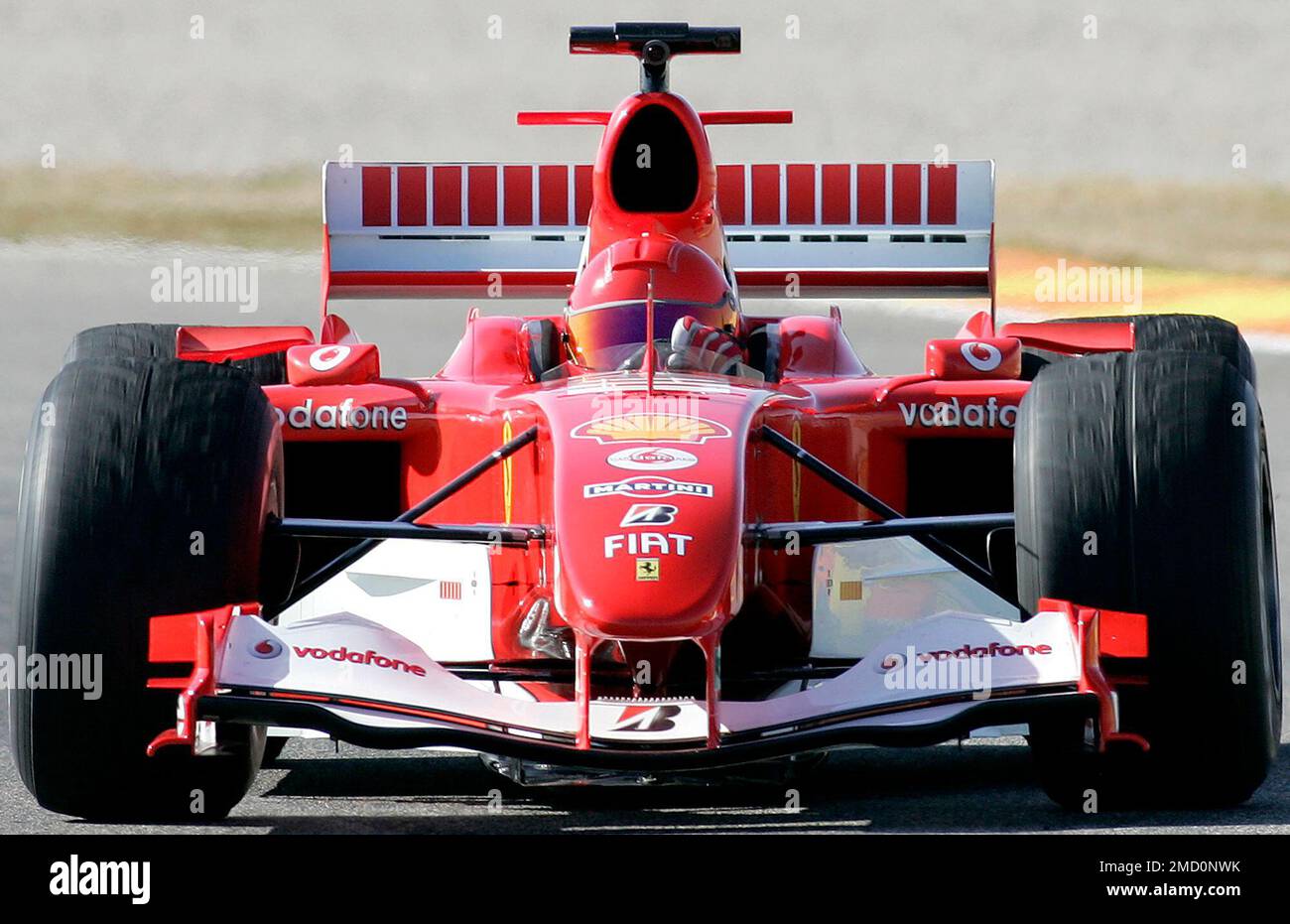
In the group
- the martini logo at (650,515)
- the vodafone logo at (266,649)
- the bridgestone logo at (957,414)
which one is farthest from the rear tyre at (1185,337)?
the vodafone logo at (266,649)

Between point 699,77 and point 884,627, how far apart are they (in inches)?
802

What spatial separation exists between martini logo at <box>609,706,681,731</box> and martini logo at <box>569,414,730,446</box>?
2.49 ft

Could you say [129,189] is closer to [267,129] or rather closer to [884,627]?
[267,129]

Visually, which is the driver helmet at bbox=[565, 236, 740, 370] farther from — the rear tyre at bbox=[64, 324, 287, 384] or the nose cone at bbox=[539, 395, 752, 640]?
the nose cone at bbox=[539, 395, 752, 640]

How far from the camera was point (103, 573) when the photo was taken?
5.16 metres

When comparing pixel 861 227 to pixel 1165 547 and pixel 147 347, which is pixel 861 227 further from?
pixel 1165 547

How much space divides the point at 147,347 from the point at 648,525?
3.26 m

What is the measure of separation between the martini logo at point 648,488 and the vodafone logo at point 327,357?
5.13ft

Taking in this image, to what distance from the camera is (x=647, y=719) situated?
196 inches

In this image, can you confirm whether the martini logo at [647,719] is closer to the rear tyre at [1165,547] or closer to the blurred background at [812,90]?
the rear tyre at [1165,547]

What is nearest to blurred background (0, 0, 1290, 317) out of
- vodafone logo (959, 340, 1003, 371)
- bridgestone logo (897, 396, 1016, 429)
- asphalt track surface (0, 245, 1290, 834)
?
vodafone logo (959, 340, 1003, 371)

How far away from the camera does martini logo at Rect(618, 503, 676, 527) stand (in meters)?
5.10

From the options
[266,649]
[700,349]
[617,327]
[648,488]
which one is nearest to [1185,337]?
[700,349]

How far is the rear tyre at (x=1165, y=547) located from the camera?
17.0 feet
